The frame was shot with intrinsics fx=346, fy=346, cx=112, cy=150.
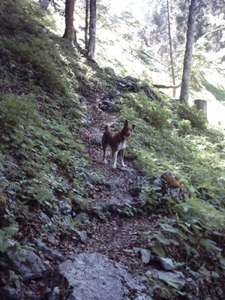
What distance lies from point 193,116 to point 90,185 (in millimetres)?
10898

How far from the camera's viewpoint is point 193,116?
16.7 meters

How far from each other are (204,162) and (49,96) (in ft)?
18.4

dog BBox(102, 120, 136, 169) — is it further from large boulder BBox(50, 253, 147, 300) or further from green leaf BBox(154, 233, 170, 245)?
large boulder BBox(50, 253, 147, 300)

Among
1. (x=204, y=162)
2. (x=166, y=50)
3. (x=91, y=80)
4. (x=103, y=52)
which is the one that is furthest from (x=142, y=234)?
(x=166, y=50)

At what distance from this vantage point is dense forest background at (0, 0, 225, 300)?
4.15 metres

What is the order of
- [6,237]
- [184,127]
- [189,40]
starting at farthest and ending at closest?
[189,40], [184,127], [6,237]

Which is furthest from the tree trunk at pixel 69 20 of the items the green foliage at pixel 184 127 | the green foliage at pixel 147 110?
the green foliage at pixel 184 127

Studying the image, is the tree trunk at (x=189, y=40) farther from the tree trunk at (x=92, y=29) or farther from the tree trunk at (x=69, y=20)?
the tree trunk at (x=69, y=20)

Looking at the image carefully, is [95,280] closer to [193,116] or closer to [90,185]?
[90,185]

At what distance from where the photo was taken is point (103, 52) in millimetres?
28547

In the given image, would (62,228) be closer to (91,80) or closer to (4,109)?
(4,109)

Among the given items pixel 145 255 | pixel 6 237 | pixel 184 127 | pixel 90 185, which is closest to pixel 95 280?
pixel 6 237

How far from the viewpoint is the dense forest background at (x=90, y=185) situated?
163 inches

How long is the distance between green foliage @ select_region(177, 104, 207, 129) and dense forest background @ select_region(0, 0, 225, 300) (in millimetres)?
229
